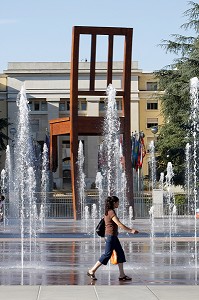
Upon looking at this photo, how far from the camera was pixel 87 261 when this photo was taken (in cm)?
1859

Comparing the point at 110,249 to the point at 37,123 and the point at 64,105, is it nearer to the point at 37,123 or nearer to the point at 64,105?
the point at 64,105

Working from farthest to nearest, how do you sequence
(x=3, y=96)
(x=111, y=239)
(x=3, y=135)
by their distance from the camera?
(x=3, y=96) < (x=3, y=135) < (x=111, y=239)

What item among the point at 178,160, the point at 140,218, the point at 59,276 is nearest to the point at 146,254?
the point at 59,276

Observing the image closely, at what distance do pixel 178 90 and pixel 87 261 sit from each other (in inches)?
1268

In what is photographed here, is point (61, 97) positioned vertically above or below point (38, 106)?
above

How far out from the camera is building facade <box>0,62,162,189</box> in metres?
91.4

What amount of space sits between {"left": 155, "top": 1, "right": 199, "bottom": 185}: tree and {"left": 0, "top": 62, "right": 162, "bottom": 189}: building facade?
104 ft

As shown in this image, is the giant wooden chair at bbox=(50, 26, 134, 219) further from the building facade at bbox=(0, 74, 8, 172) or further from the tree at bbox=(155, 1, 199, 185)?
the building facade at bbox=(0, 74, 8, 172)

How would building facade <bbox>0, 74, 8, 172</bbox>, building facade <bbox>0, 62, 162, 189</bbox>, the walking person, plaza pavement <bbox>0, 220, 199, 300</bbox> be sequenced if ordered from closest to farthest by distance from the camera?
plaza pavement <bbox>0, 220, 199, 300</bbox> < the walking person < building facade <bbox>0, 62, 162, 189</bbox> < building facade <bbox>0, 74, 8, 172</bbox>

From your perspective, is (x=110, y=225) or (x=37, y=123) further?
(x=37, y=123)

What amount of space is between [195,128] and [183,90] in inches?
165
